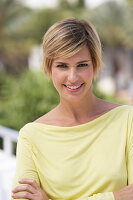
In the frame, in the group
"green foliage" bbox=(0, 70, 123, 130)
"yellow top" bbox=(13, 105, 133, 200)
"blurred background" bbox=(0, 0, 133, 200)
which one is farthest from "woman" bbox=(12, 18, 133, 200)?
"blurred background" bbox=(0, 0, 133, 200)

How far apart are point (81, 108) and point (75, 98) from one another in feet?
0.37

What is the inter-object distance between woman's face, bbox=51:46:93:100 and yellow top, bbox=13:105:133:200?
0.19 m

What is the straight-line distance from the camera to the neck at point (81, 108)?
1800 mm

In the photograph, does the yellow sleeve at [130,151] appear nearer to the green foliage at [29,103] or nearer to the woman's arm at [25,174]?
the woman's arm at [25,174]

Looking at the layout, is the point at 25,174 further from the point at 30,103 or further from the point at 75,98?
the point at 30,103

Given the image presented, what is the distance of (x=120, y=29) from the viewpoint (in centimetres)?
2322

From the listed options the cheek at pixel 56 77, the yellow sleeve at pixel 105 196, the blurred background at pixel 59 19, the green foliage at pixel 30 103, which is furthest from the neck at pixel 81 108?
the blurred background at pixel 59 19

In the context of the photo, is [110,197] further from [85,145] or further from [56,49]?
[56,49]

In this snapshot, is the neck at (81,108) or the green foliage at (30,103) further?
the green foliage at (30,103)

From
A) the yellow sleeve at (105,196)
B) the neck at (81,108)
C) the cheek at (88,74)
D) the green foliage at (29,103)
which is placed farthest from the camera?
the green foliage at (29,103)

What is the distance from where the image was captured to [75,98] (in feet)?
5.64

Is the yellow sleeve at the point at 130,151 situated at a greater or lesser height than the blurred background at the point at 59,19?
lesser

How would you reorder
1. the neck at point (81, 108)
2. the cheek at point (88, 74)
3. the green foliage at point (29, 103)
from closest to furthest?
the cheek at point (88, 74), the neck at point (81, 108), the green foliage at point (29, 103)

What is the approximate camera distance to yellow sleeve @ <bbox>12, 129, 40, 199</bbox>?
172 cm
